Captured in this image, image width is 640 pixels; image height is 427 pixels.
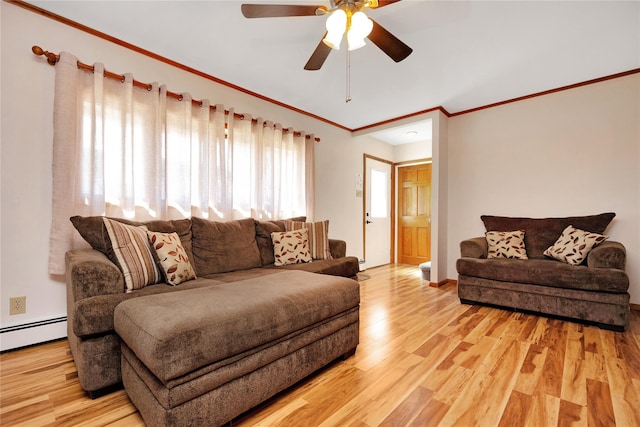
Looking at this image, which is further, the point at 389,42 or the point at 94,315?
the point at 389,42

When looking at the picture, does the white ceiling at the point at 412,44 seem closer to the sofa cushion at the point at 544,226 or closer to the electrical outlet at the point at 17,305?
the sofa cushion at the point at 544,226

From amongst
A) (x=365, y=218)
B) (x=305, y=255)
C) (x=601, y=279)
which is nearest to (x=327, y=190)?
(x=365, y=218)

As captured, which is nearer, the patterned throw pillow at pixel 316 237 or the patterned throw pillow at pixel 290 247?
the patterned throw pillow at pixel 290 247

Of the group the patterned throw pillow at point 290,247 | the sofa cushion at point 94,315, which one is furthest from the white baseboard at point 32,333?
the patterned throw pillow at point 290,247

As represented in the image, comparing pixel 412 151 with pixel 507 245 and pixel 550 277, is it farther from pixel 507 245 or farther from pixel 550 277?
pixel 550 277

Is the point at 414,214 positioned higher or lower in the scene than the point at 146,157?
lower

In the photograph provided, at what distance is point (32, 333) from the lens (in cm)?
197

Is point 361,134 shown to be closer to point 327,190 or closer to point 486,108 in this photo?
point 327,190

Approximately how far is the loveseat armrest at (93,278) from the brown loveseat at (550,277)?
9.94 ft

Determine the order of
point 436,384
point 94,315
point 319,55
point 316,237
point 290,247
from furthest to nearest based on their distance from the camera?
point 316,237
point 290,247
point 319,55
point 436,384
point 94,315

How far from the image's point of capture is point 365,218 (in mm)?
4836

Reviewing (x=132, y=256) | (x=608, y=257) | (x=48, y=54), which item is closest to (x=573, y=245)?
(x=608, y=257)

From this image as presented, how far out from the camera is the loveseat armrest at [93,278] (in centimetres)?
144

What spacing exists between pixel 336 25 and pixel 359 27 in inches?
5.5
